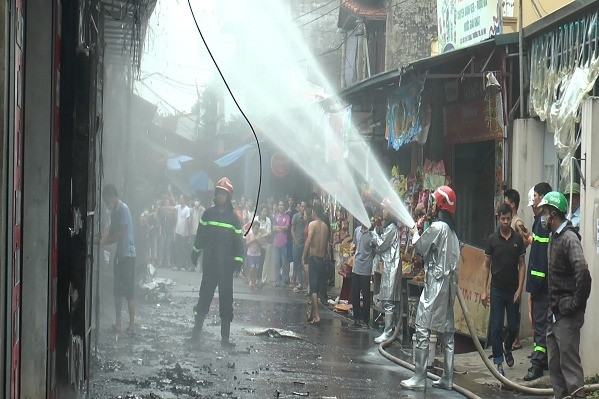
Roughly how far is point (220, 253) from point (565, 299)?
546cm

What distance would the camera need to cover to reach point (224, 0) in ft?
62.5

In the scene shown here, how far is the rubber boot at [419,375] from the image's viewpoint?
975 centimetres

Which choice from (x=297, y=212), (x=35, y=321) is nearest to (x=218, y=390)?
(x=35, y=321)

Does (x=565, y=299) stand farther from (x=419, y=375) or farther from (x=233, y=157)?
(x=233, y=157)

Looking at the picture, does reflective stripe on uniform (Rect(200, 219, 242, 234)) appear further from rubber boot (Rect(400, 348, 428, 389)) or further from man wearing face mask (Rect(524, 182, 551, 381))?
man wearing face mask (Rect(524, 182, 551, 381))

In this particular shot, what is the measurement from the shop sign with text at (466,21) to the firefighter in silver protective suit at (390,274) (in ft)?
11.4

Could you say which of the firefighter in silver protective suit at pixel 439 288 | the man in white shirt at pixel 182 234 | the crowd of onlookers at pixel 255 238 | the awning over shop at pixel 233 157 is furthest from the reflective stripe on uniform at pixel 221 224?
the awning over shop at pixel 233 157

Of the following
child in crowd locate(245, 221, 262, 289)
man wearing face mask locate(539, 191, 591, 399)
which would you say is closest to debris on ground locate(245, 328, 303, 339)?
man wearing face mask locate(539, 191, 591, 399)

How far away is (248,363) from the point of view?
11.0 metres

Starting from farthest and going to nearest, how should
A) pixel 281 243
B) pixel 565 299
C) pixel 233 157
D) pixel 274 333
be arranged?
pixel 233 157
pixel 281 243
pixel 274 333
pixel 565 299

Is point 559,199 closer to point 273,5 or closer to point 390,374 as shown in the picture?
point 390,374

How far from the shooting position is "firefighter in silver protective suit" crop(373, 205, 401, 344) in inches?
542

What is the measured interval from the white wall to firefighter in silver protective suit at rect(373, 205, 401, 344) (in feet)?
13.5

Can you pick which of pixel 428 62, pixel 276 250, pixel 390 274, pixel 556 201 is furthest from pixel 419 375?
pixel 276 250
